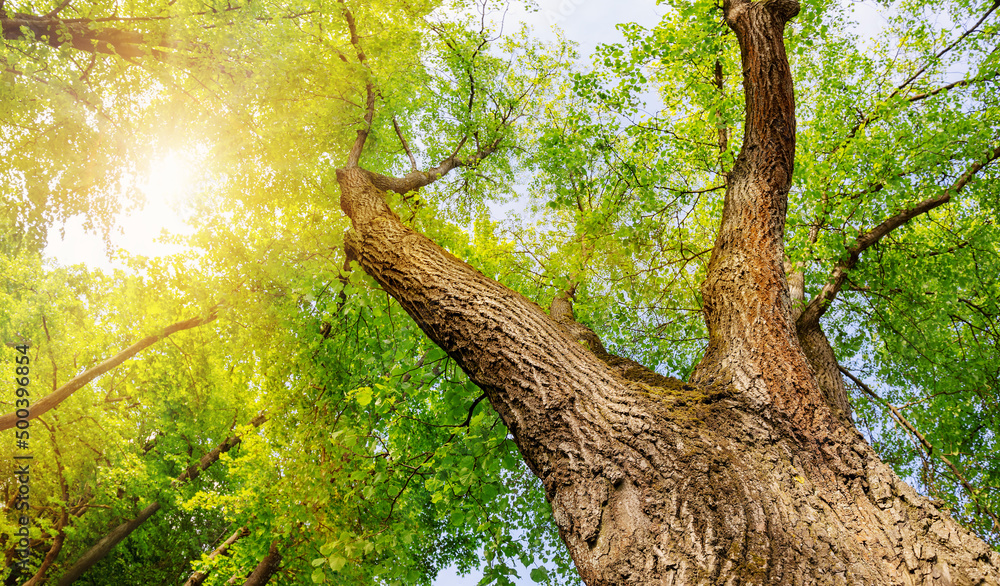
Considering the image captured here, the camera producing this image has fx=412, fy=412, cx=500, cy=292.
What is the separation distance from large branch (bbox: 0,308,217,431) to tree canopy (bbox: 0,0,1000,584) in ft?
0.17

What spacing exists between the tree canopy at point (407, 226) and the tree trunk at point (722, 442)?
97 centimetres

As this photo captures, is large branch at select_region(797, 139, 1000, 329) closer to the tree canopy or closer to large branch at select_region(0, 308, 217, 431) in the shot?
the tree canopy

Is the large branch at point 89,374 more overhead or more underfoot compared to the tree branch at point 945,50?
more underfoot

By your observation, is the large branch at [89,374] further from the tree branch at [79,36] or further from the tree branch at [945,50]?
the tree branch at [945,50]

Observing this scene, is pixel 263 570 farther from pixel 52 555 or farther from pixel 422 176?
pixel 422 176

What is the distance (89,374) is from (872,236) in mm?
13504

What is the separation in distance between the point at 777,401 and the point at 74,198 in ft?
33.6

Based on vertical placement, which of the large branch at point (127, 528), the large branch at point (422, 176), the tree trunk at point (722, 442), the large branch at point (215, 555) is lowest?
the tree trunk at point (722, 442)

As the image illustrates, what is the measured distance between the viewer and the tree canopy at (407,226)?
5.32 m

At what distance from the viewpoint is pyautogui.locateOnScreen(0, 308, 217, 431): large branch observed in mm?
6594

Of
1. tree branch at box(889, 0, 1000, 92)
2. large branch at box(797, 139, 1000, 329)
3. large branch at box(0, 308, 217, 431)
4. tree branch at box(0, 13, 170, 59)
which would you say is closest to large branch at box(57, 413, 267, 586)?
large branch at box(0, 308, 217, 431)

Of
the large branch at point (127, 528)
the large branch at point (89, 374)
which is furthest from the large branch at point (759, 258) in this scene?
the large branch at point (127, 528)

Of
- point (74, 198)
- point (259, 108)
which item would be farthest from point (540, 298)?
point (74, 198)

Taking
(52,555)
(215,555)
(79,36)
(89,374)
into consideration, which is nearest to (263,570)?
(215,555)
